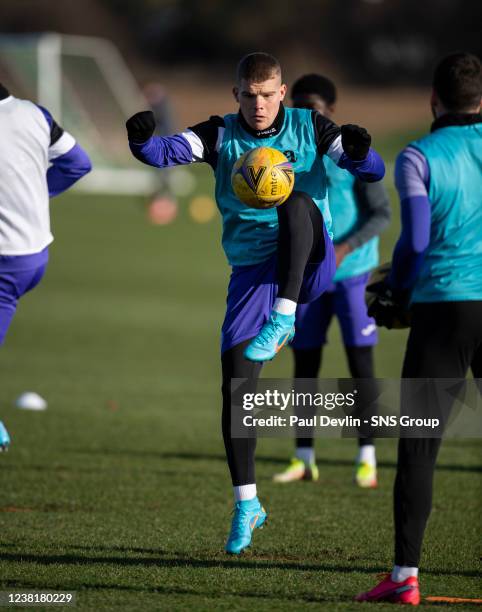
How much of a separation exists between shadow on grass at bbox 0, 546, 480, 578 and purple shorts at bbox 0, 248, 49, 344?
125cm

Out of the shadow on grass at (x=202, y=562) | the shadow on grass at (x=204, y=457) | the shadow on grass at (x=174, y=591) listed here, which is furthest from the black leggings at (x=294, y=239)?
the shadow on grass at (x=204, y=457)

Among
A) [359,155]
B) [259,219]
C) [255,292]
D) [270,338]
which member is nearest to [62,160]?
[259,219]

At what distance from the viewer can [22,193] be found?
250 inches

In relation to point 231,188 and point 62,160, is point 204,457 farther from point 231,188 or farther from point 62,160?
point 231,188

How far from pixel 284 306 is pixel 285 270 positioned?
179 mm

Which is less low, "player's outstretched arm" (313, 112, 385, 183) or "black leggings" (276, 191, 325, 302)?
"player's outstretched arm" (313, 112, 385, 183)

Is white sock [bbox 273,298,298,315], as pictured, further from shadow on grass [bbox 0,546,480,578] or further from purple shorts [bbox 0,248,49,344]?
purple shorts [bbox 0,248,49,344]

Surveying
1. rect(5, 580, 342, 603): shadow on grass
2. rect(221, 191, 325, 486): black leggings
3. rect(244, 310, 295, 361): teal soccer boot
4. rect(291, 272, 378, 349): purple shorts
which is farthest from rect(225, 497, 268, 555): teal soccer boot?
rect(291, 272, 378, 349): purple shorts

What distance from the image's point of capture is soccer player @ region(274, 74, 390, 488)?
8.23 m

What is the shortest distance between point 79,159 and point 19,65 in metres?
27.9

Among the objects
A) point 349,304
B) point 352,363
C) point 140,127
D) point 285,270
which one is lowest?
point 352,363

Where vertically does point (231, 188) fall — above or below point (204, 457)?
above

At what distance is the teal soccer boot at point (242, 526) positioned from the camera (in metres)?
5.79

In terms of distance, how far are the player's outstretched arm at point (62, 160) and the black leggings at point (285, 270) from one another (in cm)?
149
